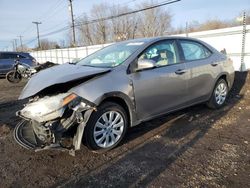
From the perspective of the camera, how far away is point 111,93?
395 cm

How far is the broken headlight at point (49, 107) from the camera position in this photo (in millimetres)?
3639

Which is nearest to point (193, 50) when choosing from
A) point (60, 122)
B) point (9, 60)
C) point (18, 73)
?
point (60, 122)

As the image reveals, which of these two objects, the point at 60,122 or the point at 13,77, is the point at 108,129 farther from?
the point at 13,77

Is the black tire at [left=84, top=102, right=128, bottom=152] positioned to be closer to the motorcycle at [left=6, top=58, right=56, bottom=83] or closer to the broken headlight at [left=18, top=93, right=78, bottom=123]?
the broken headlight at [left=18, top=93, right=78, bottom=123]

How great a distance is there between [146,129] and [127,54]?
1427 millimetres

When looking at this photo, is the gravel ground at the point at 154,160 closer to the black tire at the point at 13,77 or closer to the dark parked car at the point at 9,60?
the black tire at the point at 13,77

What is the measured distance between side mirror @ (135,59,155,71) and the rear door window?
3.80 ft

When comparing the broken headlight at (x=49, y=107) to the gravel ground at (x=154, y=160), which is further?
the broken headlight at (x=49, y=107)

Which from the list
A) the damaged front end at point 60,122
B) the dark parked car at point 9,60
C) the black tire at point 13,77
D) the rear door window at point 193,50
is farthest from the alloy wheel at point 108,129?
the dark parked car at point 9,60

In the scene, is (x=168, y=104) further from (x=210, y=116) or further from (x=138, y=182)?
(x=138, y=182)

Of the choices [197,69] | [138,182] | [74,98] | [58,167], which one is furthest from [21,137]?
[197,69]

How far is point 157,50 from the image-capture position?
4.82 meters

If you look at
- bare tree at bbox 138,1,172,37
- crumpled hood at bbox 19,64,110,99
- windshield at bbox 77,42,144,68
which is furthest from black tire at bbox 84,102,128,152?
bare tree at bbox 138,1,172,37

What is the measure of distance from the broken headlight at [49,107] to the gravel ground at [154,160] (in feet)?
2.13
